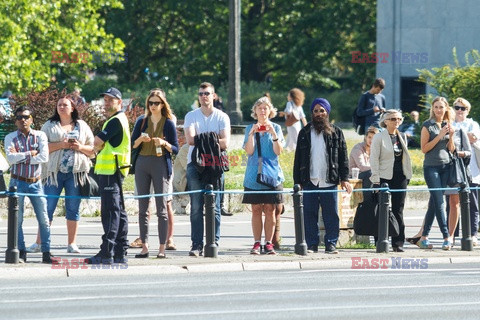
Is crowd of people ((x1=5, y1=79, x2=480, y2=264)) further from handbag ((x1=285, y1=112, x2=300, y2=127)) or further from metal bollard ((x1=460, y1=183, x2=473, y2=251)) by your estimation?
handbag ((x1=285, y1=112, x2=300, y2=127))

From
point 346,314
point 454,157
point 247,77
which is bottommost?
point 346,314

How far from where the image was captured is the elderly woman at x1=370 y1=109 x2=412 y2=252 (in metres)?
17.3

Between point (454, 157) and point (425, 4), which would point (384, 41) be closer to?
point (425, 4)

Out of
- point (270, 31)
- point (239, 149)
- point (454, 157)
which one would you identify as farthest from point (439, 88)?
point (270, 31)

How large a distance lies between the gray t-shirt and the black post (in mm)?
5758

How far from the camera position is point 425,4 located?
155 ft

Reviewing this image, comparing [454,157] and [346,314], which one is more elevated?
[454,157]

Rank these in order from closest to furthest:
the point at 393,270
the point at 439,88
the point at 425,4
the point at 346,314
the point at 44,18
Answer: the point at 346,314
the point at 393,270
the point at 439,88
the point at 44,18
the point at 425,4

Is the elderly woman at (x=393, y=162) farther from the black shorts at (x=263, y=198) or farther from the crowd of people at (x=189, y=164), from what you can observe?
the black shorts at (x=263, y=198)

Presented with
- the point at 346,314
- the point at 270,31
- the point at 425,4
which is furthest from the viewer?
the point at 270,31

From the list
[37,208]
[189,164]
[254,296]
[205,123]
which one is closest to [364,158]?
[205,123]

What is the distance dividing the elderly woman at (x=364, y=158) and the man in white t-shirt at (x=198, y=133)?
8.65 feet

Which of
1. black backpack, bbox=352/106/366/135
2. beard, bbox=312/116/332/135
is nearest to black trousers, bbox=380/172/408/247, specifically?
beard, bbox=312/116/332/135

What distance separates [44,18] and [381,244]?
76.6ft
